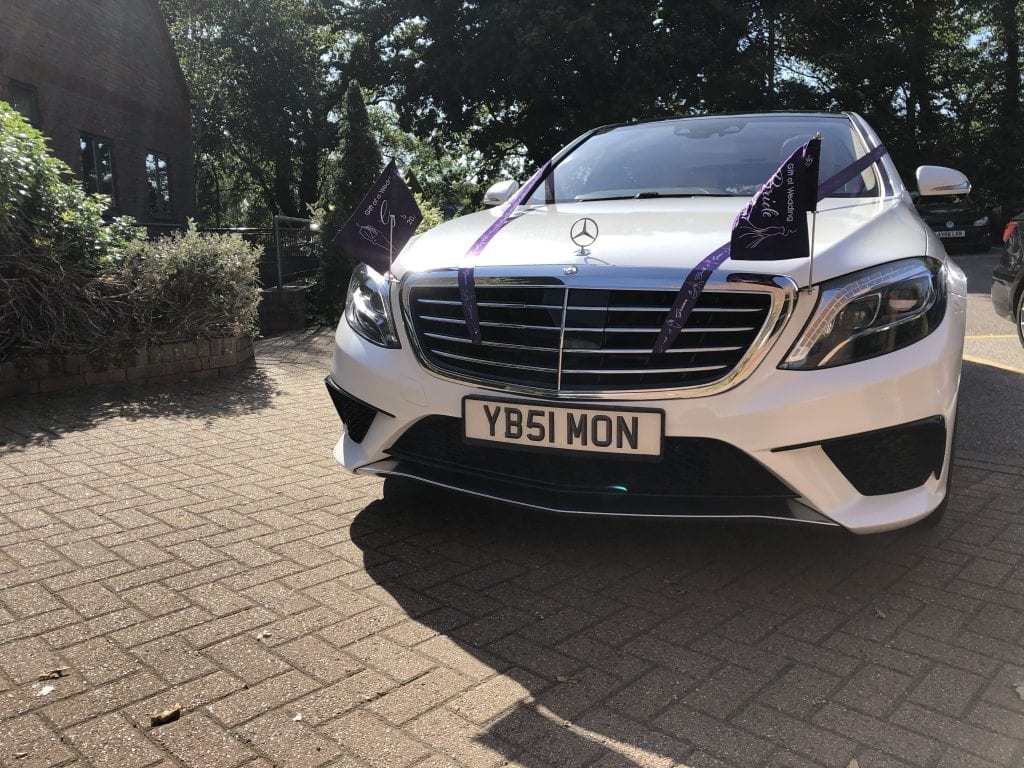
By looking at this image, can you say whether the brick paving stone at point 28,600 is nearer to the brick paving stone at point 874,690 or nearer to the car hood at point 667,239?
the car hood at point 667,239

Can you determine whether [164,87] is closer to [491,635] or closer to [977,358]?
[977,358]

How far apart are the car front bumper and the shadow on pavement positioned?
10.4 ft

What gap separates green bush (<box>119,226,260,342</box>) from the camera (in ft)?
21.0

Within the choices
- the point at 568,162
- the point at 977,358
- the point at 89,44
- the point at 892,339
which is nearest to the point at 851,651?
the point at 892,339

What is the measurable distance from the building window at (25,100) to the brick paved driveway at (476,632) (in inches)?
467

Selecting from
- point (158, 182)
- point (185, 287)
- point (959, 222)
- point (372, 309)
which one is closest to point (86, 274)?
point (185, 287)

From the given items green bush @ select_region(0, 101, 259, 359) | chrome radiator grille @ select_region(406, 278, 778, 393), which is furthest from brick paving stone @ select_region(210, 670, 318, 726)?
green bush @ select_region(0, 101, 259, 359)

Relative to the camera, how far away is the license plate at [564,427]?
9.44ft

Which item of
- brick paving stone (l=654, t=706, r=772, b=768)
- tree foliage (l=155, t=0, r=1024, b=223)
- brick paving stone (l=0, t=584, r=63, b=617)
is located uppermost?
tree foliage (l=155, t=0, r=1024, b=223)

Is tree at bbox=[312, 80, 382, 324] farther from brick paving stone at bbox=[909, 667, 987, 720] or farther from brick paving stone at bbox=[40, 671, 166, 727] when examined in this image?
brick paving stone at bbox=[909, 667, 987, 720]

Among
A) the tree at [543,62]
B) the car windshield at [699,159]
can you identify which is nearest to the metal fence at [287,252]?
the car windshield at [699,159]

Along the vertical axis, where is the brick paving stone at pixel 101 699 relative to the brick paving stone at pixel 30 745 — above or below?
above

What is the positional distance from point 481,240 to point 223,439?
244 cm

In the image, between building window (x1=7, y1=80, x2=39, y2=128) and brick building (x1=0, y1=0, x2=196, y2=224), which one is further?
brick building (x1=0, y1=0, x2=196, y2=224)
